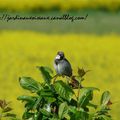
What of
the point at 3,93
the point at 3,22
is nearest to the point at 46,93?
the point at 3,93

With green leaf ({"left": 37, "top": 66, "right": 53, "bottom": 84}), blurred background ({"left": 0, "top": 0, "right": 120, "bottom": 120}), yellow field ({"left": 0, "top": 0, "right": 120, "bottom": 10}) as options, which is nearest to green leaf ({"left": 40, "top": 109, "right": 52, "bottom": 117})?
green leaf ({"left": 37, "top": 66, "right": 53, "bottom": 84})

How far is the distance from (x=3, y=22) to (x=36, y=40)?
265cm

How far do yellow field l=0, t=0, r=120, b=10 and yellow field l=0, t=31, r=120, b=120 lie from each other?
4.90m

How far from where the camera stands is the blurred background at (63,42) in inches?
586

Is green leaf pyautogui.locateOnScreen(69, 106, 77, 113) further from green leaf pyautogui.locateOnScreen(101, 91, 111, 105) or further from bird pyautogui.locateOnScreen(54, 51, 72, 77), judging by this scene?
bird pyautogui.locateOnScreen(54, 51, 72, 77)

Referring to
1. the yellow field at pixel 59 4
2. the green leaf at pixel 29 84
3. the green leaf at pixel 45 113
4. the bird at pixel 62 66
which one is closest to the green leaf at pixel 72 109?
the green leaf at pixel 45 113

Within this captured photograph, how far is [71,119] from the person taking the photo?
3709 mm

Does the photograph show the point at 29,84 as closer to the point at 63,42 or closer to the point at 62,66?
the point at 62,66

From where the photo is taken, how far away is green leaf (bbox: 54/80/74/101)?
12.4 feet

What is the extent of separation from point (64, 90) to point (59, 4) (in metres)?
23.9

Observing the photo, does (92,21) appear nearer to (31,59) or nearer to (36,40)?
(36,40)

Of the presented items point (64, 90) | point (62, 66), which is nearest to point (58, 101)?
point (64, 90)

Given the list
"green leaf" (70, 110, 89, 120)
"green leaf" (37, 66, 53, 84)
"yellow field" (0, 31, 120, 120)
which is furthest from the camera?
"yellow field" (0, 31, 120, 120)

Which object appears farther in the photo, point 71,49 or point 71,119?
point 71,49
